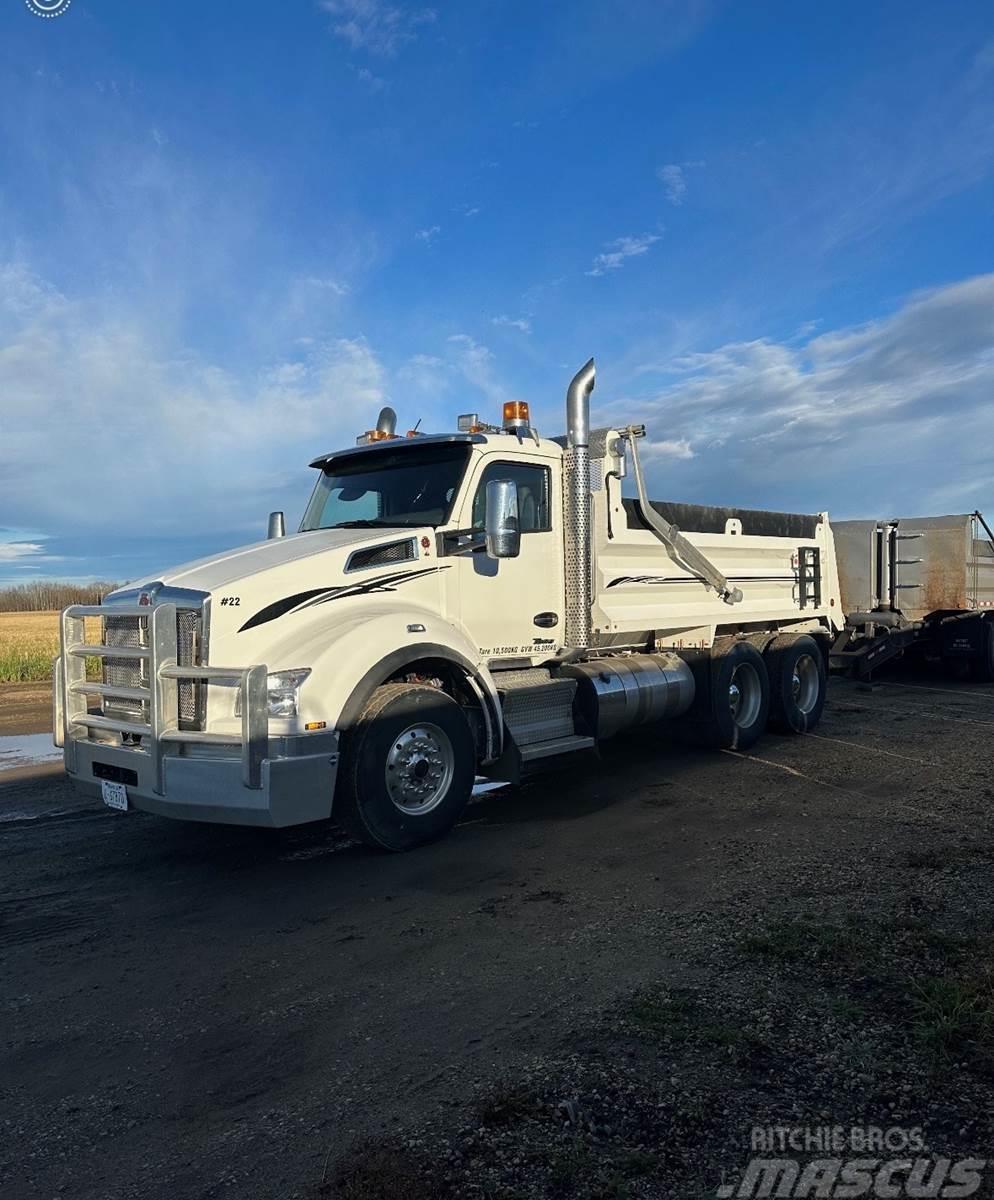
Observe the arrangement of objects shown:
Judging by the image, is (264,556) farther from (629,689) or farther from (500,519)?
(629,689)

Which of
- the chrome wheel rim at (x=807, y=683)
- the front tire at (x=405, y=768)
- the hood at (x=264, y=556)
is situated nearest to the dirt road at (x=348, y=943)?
the front tire at (x=405, y=768)

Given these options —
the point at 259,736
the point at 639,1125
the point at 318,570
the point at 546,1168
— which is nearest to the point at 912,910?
the point at 639,1125

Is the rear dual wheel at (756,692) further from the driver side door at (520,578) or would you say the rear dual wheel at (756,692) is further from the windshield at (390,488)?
the windshield at (390,488)

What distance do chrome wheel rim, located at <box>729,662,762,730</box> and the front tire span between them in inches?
173

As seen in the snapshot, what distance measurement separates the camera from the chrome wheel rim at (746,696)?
31.7ft

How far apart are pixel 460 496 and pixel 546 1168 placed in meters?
4.82

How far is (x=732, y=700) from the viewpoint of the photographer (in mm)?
9586

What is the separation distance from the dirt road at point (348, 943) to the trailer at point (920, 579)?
7697mm

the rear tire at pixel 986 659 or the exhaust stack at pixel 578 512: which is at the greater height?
the exhaust stack at pixel 578 512

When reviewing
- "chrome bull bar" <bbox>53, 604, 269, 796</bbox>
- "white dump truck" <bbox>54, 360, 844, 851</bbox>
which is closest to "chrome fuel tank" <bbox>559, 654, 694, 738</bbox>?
"white dump truck" <bbox>54, 360, 844, 851</bbox>

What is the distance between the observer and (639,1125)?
9.21 ft

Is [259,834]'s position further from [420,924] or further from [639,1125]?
[639,1125]

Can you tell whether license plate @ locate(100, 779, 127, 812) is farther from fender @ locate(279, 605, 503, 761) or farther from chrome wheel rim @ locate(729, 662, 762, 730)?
chrome wheel rim @ locate(729, 662, 762, 730)

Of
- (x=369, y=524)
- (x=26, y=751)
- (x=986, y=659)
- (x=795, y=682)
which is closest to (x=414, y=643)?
(x=369, y=524)
